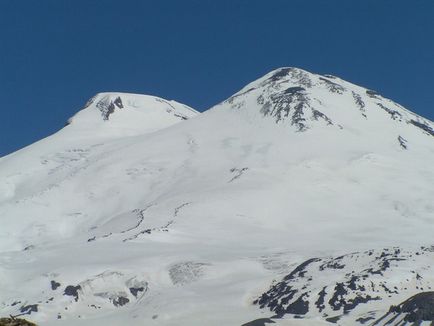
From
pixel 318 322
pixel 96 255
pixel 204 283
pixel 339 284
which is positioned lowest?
pixel 318 322

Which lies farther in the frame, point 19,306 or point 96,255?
point 96,255

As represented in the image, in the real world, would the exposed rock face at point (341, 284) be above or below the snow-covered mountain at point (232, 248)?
below

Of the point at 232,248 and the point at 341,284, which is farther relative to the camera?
the point at 232,248

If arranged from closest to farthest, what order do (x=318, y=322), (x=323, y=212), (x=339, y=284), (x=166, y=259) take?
(x=318, y=322)
(x=339, y=284)
(x=166, y=259)
(x=323, y=212)

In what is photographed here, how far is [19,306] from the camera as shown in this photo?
131 meters

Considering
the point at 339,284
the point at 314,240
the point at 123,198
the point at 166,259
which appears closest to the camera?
the point at 339,284

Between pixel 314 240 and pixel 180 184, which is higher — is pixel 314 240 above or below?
below

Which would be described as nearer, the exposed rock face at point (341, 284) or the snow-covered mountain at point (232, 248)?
the exposed rock face at point (341, 284)

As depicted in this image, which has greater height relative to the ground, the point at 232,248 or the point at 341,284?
the point at 232,248

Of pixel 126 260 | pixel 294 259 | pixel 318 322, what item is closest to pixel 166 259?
pixel 126 260

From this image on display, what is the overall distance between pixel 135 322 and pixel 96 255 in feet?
106

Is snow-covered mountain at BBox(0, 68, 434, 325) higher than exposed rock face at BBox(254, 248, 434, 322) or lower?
higher

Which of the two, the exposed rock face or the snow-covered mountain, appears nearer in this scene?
the exposed rock face

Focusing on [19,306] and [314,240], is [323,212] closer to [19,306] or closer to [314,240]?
[314,240]
